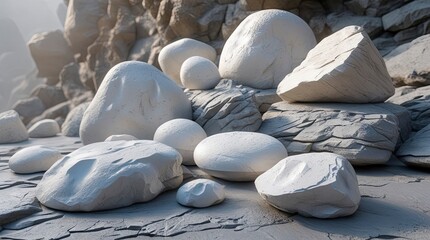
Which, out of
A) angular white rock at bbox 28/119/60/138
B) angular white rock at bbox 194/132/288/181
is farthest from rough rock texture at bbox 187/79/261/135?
angular white rock at bbox 28/119/60/138

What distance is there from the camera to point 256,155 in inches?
113

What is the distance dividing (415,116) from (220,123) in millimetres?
2115

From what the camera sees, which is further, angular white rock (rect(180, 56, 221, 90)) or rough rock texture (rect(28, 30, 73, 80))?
rough rock texture (rect(28, 30, 73, 80))

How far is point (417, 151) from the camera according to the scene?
3279 millimetres

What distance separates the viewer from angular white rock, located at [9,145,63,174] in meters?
3.48

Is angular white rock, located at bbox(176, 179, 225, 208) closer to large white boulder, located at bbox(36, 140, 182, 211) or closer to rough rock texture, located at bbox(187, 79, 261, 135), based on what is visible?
large white boulder, located at bbox(36, 140, 182, 211)

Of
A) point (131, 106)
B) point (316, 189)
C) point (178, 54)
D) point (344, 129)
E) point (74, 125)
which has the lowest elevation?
point (74, 125)

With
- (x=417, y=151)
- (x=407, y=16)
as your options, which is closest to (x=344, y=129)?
(x=417, y=151)

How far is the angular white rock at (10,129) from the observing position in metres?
5.66

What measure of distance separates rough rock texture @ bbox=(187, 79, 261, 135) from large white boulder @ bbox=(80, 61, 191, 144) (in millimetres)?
266

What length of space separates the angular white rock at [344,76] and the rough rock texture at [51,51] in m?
14.3

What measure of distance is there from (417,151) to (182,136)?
81.5 inches

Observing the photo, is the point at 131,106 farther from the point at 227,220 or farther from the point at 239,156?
the point at 227,220

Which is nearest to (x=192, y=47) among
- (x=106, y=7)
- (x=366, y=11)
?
(x=366, y=11)
